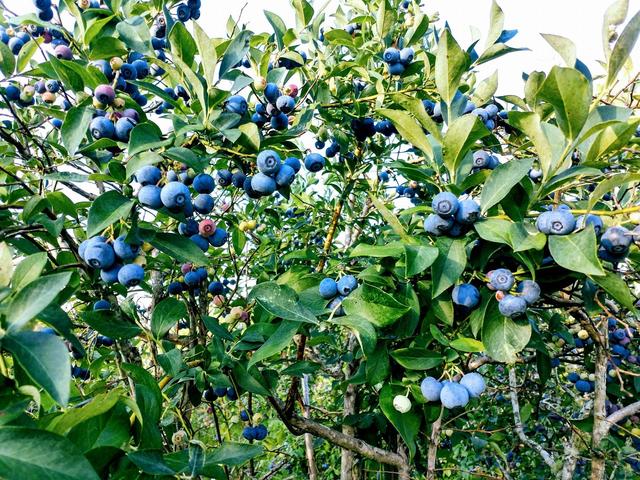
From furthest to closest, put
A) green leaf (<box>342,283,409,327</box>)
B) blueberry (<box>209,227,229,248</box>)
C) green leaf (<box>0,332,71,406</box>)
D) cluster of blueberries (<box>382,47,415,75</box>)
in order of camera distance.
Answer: cluster of blueberries (<box>382,47,415,75</box>), blueberry (<box>209,227,229,248</box>), green leaf (<box>342,283,409,327</box>), green leaf (<box>0,332,71,406</box>)

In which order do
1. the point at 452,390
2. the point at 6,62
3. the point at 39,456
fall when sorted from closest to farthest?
the point at 39,456, the point at 452,390, the point at 6,62

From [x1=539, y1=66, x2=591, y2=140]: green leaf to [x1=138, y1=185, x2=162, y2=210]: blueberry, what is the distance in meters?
0.92

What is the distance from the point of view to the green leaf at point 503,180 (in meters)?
1.05

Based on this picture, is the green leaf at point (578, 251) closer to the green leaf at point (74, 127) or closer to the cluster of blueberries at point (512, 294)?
the cluster of blueberries at point (512, 294)

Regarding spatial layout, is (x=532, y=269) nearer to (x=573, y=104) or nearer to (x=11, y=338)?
(x=573, y=104)

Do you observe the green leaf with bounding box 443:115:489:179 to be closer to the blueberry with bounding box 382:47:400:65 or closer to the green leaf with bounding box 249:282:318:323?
the green leaf with bounding box 249:282:318:323

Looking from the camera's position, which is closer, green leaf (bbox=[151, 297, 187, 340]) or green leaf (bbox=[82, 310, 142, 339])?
green leaf (bbox=[82, 310, 142, 339])

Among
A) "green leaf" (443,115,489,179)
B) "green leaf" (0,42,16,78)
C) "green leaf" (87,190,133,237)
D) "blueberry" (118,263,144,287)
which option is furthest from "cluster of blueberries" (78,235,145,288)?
"green leaf" (0,42,16,78)

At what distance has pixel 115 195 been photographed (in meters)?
1.10

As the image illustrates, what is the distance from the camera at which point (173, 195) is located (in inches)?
44.2

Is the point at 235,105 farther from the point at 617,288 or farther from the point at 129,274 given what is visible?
the point at 617,288

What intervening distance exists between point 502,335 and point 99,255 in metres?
1.01

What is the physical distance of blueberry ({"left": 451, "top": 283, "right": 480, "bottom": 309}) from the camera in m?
1.16

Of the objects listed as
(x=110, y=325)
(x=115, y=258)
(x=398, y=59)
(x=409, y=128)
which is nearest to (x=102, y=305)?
(x=110, y=325)
